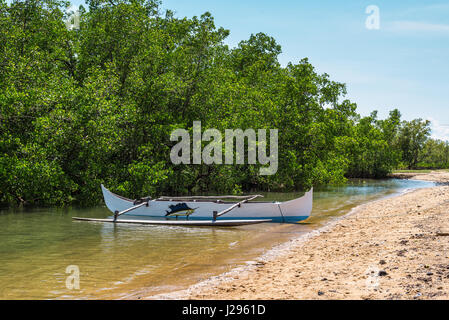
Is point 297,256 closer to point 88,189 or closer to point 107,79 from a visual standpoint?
point 88,189

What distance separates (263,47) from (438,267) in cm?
5555

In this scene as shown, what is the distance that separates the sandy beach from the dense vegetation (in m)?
15.7

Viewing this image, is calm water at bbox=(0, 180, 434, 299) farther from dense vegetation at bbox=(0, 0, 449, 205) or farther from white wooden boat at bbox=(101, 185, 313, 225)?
dense vegetation at bbox=(0, 0, 449, 205)

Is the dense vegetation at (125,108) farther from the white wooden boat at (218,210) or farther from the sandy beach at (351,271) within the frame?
the sandy beach at (351,271)

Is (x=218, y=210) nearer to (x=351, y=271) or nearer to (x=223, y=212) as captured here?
(x=223, y=212)

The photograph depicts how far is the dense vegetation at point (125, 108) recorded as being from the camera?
21.5 m

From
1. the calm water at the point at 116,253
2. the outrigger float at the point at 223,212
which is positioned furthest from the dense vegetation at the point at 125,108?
the outrigger float at the point at 223,212

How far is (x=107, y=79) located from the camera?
25562 millimetres

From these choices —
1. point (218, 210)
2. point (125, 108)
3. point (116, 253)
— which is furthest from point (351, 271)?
point (125, 108)

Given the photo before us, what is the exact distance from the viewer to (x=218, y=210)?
17828mm

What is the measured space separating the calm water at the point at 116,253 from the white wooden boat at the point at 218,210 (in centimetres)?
64

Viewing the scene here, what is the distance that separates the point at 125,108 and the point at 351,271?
20.3m

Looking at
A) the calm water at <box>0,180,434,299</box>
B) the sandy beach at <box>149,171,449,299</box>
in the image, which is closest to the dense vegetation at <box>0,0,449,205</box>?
the calm water at <box>0,180,434,299</box>

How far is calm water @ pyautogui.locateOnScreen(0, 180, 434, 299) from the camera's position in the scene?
8352 mm
